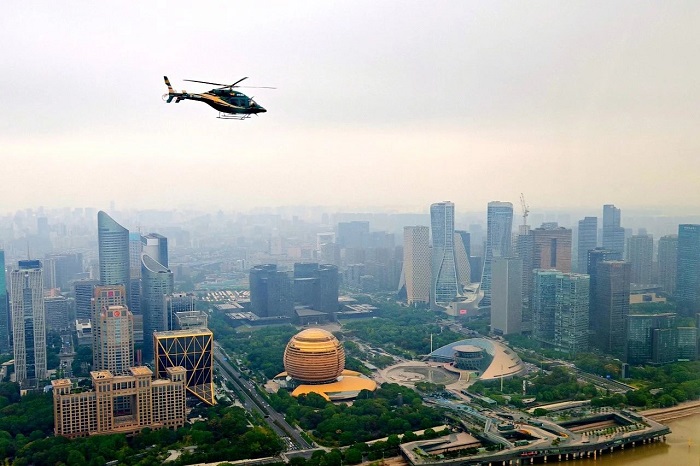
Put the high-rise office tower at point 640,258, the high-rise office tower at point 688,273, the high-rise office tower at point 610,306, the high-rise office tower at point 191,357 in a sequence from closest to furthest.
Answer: the high-rise office tower at point 688,273, the high-rise office tower at point 191,357, the high-rise office tower at point 640,258, the high-rise office tower at point 610,306

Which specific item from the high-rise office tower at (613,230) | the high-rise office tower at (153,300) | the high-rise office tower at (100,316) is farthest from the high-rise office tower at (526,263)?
→ the high-rise office tower at (100,316)

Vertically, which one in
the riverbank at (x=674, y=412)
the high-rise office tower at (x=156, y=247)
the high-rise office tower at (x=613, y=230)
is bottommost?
the riverbank at (x=674, y=412)

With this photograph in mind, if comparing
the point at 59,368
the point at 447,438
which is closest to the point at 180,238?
the point at 59,368

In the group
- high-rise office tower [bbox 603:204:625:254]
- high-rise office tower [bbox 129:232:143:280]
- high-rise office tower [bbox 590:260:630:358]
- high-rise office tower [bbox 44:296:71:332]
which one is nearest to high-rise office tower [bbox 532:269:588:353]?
high-rise office tower [bbox 590:260:630:358]

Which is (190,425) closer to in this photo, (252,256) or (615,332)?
(615,332)

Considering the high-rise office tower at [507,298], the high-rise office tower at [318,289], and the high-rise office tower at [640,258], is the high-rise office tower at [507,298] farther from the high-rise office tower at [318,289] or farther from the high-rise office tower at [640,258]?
the high-rise office tower at [318,289]

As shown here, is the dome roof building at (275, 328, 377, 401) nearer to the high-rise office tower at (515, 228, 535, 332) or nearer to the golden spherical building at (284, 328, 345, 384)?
the golden spherical building at (284, 328, 345, 384)
